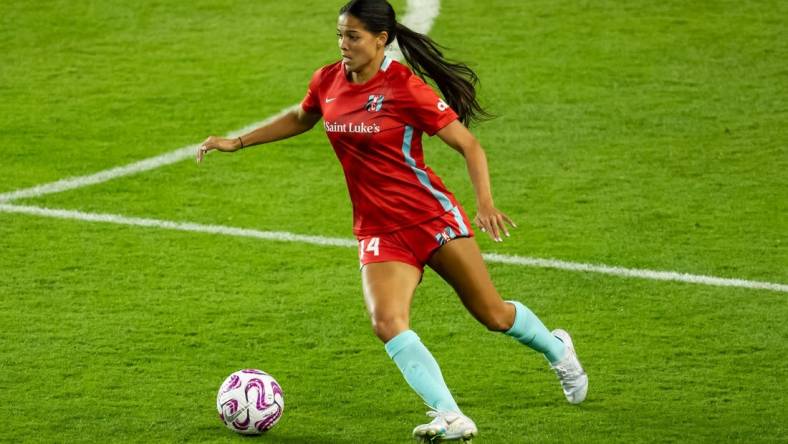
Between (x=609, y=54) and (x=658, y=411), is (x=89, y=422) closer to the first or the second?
(x=658, y=411)

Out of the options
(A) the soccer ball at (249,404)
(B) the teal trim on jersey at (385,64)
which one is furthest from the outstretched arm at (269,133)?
(A) the soccer ball at (249,404)

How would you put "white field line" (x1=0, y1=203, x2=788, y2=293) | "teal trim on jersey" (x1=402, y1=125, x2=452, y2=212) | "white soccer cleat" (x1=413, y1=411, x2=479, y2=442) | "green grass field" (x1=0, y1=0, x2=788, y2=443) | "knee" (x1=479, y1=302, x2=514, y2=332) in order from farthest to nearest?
"white field line" (x1=0, y1=203, x2=788, y2=293) < "green grass field" (x1=0, y1=0, x2=788, y2=443) < "knee" (x1=479, y1=302, x2=514, y2=332) < "teal trim on jersey" (x1=402, y1=125, x2=452, y2=212) < "white soccer cleat" (x1=413, y1=411, x2=479, y2=442)

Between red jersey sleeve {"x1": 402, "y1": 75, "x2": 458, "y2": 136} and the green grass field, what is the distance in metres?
1.37

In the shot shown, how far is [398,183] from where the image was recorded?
6312 millimetres

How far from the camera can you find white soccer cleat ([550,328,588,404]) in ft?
22.0

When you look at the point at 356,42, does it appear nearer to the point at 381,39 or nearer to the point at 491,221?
the point at 381,39

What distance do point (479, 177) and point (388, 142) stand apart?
17.6 inches

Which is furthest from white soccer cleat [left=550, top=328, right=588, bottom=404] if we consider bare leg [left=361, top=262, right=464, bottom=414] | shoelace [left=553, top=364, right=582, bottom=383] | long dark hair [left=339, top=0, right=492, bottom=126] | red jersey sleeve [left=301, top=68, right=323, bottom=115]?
red jersey sleeve [left=301, top=68, right=323, bottom=115]

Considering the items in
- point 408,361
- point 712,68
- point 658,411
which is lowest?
point 658,411

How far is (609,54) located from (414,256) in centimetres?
689

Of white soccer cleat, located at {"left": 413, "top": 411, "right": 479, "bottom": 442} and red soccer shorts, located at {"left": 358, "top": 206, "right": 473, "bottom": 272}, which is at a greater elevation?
red soccer shorts, located at {"left": 358, "top": 206, "right": 473, "bottom": 272}

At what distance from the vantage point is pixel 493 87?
1214cm

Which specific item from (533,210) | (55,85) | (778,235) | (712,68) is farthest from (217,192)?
(712,68)

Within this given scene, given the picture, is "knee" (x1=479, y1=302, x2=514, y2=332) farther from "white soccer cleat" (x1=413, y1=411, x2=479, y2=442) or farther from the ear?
the ear
